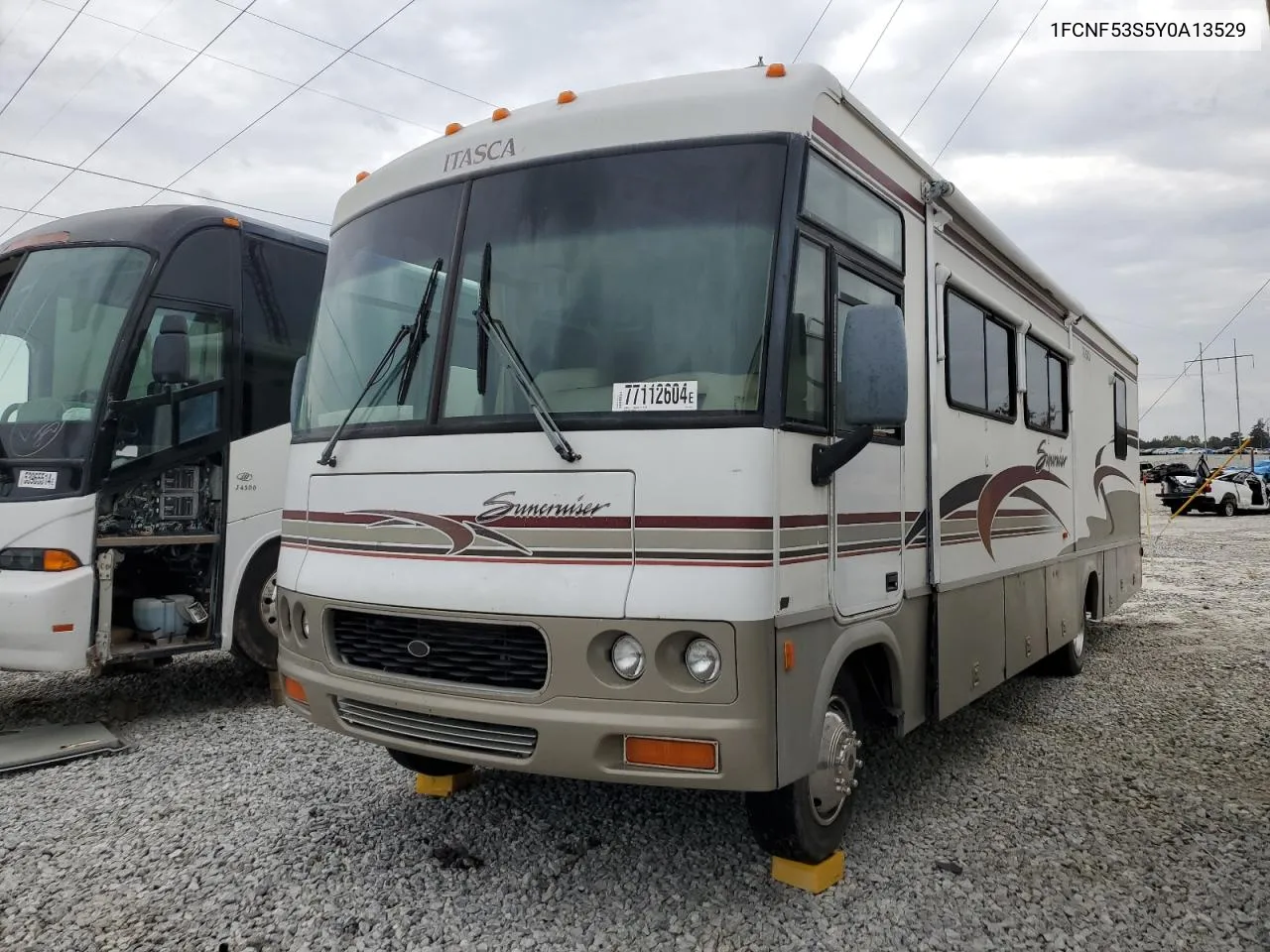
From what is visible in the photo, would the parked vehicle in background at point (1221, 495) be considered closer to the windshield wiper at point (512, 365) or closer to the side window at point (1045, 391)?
the side window at point (1045, 391)

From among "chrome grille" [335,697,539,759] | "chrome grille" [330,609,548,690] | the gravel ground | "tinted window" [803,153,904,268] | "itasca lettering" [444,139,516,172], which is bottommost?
the gravel ground

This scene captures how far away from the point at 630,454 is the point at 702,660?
0.70 meters

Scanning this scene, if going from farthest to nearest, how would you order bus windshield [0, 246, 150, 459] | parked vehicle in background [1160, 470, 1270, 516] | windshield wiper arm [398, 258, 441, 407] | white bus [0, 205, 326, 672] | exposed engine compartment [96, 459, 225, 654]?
parked vehicle in background [1160, 470, 1270, 516] → exposed engine compartment [96, 459, 225, 654] → bus windshield [0, 246, 150, 459] → white bus [0, 205, 326, 672] → windshield wiper arm [398, 258, 441, 407]

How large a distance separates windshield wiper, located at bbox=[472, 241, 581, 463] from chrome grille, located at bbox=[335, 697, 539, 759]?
3.12ft

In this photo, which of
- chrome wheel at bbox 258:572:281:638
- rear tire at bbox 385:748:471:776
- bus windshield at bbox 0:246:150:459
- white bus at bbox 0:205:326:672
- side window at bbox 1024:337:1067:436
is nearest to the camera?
rear tire at bbox 385:748:471:776

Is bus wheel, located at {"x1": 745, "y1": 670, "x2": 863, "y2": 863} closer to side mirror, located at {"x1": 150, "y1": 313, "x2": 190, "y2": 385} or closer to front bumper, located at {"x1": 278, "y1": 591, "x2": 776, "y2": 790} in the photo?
front bumper, located at {"x1": 278, "y1": 591, "x2": 776, "y2": 790}

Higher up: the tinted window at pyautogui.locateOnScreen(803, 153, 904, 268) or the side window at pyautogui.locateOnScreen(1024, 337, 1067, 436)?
the tinted window at pyautogui.locateOnScreen(803, 153, 904, 268)

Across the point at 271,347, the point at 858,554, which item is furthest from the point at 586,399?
the point at 271,347

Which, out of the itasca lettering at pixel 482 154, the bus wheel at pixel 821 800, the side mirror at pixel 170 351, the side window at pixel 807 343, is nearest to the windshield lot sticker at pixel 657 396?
the side window at pixel 807 343

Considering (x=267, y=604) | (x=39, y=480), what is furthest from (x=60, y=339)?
(x=267, y=604)

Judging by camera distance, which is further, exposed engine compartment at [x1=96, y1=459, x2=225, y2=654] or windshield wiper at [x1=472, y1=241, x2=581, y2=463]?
exposed engine compartment at [x1=96, y1=459, x2=225, y2=654]

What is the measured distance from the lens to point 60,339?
5914 mm

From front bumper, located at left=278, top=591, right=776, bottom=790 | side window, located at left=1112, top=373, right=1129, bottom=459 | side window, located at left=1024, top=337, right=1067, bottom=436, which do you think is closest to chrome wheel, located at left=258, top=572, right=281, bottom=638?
front bumper, located at left=278, top=591, right=776, bottom=790

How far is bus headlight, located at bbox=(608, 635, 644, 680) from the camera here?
321 cm
